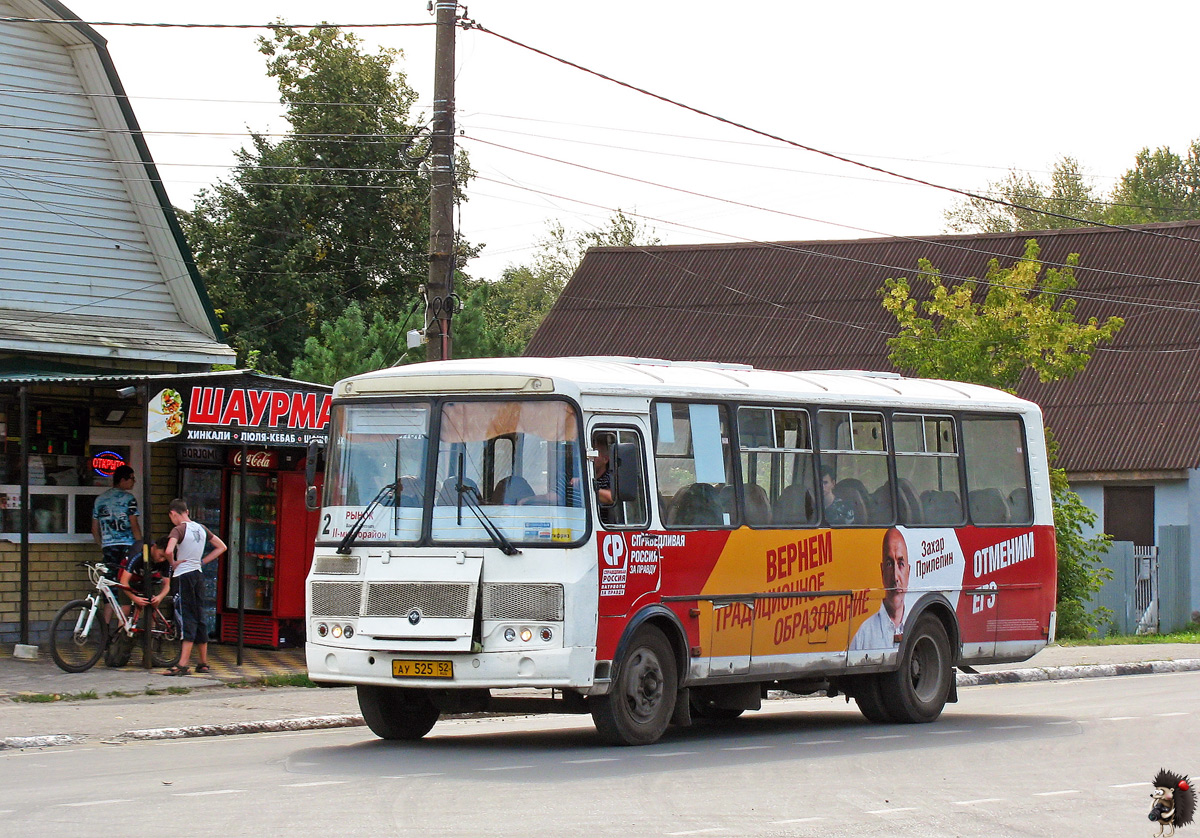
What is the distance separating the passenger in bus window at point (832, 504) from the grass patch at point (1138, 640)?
49.1 feet

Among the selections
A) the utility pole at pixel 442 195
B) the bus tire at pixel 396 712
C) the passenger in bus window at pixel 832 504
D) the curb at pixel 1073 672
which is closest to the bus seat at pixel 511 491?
the bus tire at pixel 396 712

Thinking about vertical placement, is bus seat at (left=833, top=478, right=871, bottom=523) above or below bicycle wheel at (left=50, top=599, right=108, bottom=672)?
above

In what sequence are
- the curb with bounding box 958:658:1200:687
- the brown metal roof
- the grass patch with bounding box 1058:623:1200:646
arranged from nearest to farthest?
1. the curb with bounding box 958:658:1200:687
2. the grass patch with bounding box 1058:623:1200:646
3. the brown metal roof

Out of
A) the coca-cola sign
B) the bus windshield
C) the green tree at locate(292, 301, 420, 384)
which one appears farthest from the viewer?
the green tree at locate(292, 301, 420, 384)

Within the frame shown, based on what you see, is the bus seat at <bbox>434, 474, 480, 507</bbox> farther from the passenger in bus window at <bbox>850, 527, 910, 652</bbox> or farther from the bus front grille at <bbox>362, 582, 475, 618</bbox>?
the passenger in bus window at <bbox>850, 527, 910, 652</bbox>

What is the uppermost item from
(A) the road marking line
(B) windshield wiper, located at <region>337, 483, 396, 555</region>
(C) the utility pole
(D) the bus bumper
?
(C) the utility pole

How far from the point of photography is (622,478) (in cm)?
1328

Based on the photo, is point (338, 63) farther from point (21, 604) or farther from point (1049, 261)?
point (21, 604)

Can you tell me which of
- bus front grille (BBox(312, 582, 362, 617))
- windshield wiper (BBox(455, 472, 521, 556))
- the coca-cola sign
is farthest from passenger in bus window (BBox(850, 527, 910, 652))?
the coca-cola sign

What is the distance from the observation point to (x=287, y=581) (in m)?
21.4

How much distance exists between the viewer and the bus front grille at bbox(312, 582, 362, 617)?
1312 centimetres

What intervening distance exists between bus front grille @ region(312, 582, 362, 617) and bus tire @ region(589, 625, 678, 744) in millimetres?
1968

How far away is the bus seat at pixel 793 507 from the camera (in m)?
15.1

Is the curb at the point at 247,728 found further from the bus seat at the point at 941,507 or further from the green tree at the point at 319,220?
the green tree at the point at 319,220
